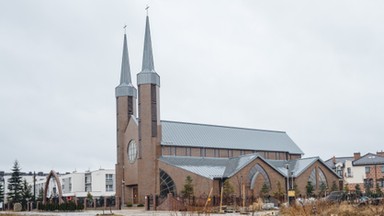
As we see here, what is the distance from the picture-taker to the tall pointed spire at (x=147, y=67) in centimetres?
6481

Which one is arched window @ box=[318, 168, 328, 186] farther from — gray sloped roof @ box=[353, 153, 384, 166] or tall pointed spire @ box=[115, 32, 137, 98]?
tall pointed spire @ box=[115, 32, 137, 98]

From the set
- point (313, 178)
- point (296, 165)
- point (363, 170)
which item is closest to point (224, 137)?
point (296, 165)

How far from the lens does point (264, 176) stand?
218 feet

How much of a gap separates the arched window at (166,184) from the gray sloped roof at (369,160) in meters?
31.3

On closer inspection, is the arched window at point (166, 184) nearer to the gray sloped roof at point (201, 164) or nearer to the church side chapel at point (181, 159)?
the church side chapel at point (181, 159)

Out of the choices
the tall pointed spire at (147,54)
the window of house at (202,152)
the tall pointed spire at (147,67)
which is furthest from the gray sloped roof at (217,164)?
the tall pointed spire at (147,54)

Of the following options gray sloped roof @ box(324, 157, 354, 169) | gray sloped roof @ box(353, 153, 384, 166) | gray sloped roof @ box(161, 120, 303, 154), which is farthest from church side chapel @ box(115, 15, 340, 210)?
gray sloped roof @ box(324, 157, 354, 169)

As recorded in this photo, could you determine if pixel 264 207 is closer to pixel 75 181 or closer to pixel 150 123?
pixel 150 123

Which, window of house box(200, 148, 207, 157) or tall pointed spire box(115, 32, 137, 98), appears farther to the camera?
tall pointed spire box(115, 32, 137, 98)

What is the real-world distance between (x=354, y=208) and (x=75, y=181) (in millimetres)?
92895

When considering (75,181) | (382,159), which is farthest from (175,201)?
(75,181)

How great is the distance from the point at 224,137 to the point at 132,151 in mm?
13061

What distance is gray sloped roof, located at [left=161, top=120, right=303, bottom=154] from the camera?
2697 inches

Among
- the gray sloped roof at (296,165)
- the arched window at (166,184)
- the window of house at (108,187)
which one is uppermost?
the gray sloped roof at (296,165)
